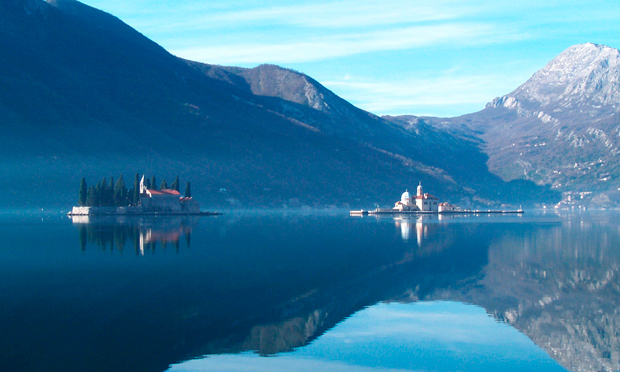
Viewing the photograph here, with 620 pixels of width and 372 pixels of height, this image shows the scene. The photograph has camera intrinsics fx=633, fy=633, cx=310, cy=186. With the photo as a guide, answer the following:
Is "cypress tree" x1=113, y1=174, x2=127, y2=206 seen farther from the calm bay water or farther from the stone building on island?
the calm bay water

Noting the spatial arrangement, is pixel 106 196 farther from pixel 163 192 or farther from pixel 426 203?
pixel 426 203

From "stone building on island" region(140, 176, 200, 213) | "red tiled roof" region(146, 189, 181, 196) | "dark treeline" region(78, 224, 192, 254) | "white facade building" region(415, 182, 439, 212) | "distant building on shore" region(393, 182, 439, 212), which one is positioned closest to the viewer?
"dark treeline" region(78, 224, 192, 254)

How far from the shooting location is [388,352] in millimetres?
22797

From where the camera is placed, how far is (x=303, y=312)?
2794 centimetres

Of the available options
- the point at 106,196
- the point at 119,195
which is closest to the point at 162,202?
the point at 119,195

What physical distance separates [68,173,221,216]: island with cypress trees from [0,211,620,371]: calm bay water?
3161 inches

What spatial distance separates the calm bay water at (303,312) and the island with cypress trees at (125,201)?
263ft

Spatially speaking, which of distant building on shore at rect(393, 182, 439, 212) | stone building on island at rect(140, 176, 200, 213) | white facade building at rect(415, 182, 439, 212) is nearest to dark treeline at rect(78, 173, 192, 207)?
stone building on island at rect(140, 176, 200, 213)

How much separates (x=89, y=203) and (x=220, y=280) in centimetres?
10038

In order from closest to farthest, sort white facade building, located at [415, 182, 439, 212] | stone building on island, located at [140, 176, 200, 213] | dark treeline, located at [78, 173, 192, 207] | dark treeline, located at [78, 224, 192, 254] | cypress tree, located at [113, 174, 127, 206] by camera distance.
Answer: dark treeline, located at [78, 224, 192, 254] < dark treeline, located at [78, 173, 192, 207] < cypress tree, located at [113, 174, 127, 206] < stone building on island, located at [140, 176, 200, 213] < white facade building, located at [415, 182, 439, 212]

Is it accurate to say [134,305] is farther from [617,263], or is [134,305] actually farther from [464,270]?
[617,263]

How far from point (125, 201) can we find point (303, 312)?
366 ft

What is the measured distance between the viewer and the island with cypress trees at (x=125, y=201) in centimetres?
12788

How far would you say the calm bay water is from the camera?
851 inches
